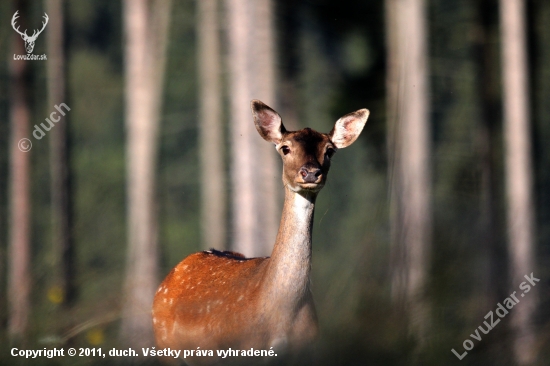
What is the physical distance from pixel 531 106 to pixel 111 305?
11.7m

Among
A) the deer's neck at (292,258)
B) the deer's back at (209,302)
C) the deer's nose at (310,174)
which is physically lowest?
the deer's back at (209,302)

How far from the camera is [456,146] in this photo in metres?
13.3

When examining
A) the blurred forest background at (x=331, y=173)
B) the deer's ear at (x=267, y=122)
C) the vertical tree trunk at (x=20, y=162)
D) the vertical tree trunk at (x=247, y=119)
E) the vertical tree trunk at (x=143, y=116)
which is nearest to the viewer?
the blurred forest background at (x=331, y=173)

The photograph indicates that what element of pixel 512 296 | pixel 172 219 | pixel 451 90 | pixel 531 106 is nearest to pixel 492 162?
pixel 531 106

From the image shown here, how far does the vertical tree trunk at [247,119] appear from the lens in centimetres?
1306

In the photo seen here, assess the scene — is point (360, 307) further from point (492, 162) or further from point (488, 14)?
point (488, 14)

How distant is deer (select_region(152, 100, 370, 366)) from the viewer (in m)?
5.55

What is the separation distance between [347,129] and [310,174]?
0.96 metres

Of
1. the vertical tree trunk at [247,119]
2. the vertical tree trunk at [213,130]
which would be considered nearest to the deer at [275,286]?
the vertical tree trunk at [247,119]

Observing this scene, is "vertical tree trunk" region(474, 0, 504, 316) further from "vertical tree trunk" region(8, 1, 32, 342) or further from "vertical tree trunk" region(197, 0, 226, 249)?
"vertical tree trunk" region(8, 1, 32, 342)

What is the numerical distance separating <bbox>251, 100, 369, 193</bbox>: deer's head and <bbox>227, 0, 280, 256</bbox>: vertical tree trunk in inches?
255

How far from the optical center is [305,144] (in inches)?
240

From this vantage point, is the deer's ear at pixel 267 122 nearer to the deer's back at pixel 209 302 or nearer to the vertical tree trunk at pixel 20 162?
the deer's back at pixel 209 302

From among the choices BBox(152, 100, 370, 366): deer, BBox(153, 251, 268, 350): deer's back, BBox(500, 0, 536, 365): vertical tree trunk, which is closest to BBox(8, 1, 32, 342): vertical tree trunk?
BBox(500, 0, 536, 365): vertical tree trunk
